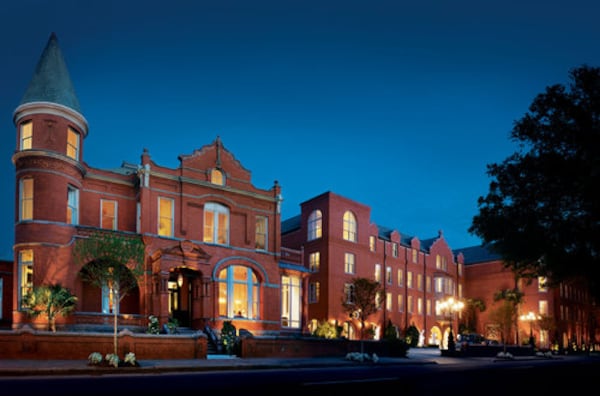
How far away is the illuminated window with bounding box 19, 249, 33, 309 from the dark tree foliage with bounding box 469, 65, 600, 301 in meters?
22.0

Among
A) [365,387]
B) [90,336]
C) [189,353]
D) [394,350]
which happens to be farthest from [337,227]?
[365,387]

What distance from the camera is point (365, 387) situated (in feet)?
42.4

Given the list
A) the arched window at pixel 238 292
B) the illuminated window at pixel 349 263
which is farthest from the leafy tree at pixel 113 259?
the illuminated window at pixel 349 263

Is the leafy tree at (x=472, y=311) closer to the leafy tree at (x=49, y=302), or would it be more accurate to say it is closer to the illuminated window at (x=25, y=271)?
the leafy tree at (x=49, y=302)

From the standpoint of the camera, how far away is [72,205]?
30.2 m

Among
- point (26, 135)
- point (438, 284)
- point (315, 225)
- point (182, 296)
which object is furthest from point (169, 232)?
point (438, 284)

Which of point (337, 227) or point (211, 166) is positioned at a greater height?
point (211, 166)

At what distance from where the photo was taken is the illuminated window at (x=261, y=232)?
3769 centimetres

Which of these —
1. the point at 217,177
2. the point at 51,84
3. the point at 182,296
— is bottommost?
the point at 182,296

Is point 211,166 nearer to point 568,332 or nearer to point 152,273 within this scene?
point 152,273

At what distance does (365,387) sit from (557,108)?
41.2ft

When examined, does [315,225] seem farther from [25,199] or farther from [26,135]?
[26,135]

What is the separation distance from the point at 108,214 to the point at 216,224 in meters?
6.80

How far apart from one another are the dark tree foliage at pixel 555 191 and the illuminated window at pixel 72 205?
21246 mm
